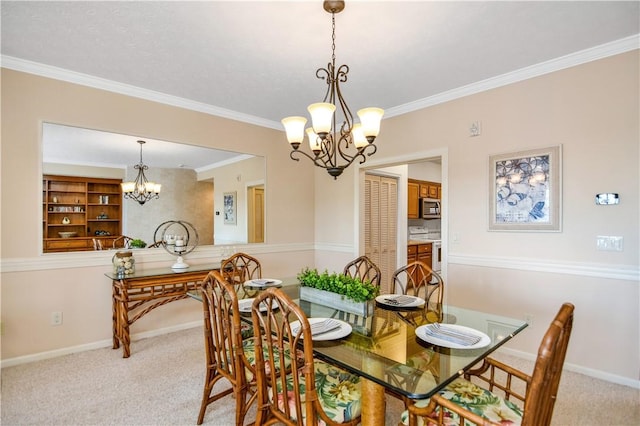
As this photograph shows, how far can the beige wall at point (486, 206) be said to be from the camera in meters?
2.48

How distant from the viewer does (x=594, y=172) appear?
2.58m

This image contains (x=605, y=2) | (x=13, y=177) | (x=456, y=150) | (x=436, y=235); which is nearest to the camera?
(x=605, y=2)

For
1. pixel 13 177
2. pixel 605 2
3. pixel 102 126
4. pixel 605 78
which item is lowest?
pixel 13 177

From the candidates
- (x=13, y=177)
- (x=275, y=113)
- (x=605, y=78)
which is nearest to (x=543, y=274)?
(x=605, y=78)

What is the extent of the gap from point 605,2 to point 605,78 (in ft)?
2.47

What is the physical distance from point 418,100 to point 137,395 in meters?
3.71

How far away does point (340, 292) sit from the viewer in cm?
197

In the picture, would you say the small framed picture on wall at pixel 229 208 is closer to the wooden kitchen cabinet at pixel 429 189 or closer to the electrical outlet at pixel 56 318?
the electrical outlet at pixel 56 318

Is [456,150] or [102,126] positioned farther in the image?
[456,150]

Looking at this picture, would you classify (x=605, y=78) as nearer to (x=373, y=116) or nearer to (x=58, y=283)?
(x=373, y=116)

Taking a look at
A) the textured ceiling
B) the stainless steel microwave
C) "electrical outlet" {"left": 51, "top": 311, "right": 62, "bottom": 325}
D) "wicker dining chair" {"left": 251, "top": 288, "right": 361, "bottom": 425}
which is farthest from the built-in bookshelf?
the stainless steel microwave

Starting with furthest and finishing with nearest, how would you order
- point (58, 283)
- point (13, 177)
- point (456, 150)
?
point (456, 150)
point (58, 283)
point (13, 177)

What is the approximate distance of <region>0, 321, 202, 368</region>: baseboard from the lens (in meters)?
2.72

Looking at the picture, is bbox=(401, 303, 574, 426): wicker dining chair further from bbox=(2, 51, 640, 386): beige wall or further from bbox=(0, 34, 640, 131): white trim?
bbox=(0, 34, 640, 131): white trim
